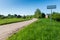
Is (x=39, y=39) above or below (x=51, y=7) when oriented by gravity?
below

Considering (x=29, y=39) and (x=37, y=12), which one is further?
(x=37, y=12)

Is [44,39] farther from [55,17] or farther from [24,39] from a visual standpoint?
[55,17]

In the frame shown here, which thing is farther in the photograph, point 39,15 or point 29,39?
point 39,15

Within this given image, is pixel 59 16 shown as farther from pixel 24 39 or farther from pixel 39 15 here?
pixel 39 15

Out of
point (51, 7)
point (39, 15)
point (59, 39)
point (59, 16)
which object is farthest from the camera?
point (39, 15)

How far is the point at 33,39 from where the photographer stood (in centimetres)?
891

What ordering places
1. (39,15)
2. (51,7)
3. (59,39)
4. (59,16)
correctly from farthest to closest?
(39,15), (59,16), (51,7), (59,39)

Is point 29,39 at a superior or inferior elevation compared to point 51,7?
inferior

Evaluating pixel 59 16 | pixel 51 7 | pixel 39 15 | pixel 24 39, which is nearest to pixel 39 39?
pixel 24 39

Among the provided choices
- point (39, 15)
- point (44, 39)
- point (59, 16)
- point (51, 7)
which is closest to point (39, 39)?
point (44, 39)

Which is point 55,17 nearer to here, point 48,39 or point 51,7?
point 51,7

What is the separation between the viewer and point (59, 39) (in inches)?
340

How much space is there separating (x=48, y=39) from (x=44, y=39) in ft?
0.74

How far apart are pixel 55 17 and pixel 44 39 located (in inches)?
2163
